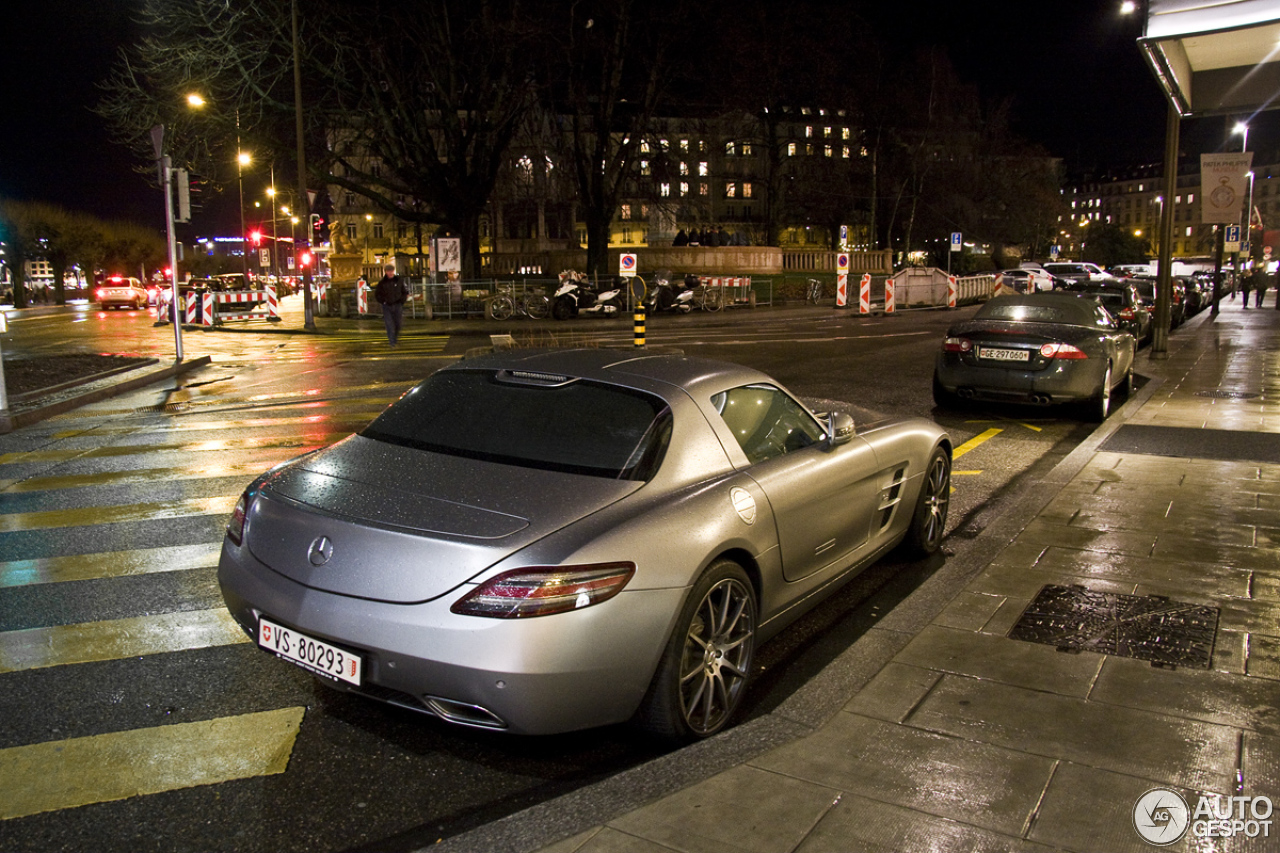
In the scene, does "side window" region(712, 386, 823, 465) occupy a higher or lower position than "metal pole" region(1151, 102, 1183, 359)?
lower

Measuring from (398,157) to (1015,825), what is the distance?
32.9m

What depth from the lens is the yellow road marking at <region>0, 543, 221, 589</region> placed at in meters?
5.58

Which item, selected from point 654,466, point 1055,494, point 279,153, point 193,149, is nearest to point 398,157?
point 279,153

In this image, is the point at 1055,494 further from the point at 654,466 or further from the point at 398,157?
the point at 398,157

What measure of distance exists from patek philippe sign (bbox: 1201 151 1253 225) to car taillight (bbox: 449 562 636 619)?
800 inches

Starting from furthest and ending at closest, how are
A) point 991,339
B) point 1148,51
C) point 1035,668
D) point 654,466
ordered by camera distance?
point 991,339 → point 1148,51 → point 1035,668 → point 654,466

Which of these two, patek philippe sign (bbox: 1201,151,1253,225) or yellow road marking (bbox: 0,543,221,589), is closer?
yellow road marking (bbox: 0,543,221,589)

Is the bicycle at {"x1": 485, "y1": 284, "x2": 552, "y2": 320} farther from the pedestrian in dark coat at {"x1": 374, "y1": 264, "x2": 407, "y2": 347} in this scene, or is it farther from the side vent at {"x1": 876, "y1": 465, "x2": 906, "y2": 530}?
the side vent at {"x1": 876, "y1": 465, "x2": 906, "y2": 530}

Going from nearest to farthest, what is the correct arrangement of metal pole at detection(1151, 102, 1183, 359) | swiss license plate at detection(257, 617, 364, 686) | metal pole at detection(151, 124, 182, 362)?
swiss license plate at detection(257, 617, 364, 686) → metal pole at detection(1151, 102, 1183, 359) → metal pole at detection(151, 124, 182, 362)

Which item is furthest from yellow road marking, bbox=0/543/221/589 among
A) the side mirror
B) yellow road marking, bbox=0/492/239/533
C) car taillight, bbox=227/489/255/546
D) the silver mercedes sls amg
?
the side mirror

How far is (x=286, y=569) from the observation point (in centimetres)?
345

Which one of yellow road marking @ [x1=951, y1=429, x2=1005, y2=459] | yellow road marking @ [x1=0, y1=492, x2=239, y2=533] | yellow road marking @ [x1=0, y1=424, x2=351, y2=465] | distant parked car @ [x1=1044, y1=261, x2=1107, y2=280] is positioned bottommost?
yellow road marking @ [x1=0, y1=492, x2=239, y2=533]

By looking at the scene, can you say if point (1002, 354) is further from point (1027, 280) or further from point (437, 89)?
point (1027, 280)

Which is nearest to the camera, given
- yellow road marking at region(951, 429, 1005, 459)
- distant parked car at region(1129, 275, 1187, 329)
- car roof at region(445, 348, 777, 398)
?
car roof at region(445, 348, 777, 398)
